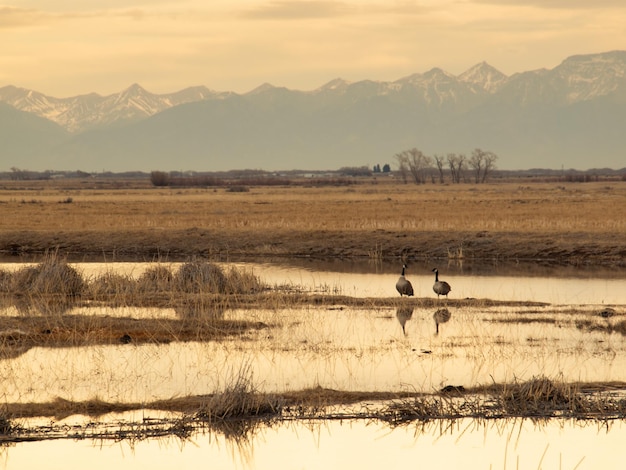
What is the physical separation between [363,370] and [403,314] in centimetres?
624

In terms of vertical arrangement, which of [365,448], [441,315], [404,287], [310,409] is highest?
[404,287]

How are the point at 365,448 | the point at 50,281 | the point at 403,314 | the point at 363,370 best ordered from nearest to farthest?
the point at 365,448 → the point at 363,370 → the point at 403,314 → the point at 50,281

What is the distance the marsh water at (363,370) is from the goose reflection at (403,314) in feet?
0.22

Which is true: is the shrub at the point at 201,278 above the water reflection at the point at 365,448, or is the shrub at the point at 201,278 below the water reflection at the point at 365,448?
above

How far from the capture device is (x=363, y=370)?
17.6m

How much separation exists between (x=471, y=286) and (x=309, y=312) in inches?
276

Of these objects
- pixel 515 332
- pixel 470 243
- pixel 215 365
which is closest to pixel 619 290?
pixel 515 332

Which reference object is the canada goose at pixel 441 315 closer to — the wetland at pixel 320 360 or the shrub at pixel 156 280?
the wetland at pixel 320 360

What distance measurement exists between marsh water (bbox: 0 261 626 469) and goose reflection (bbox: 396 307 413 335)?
0.07 m

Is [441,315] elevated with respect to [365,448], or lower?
elevated

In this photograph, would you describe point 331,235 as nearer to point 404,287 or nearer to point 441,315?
point 404,287

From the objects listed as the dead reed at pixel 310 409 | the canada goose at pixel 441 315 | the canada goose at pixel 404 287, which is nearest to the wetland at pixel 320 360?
the dead reed at pixel 310 409

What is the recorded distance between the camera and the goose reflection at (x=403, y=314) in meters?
22.8

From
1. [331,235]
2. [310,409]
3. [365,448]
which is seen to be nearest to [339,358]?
[310,409]
